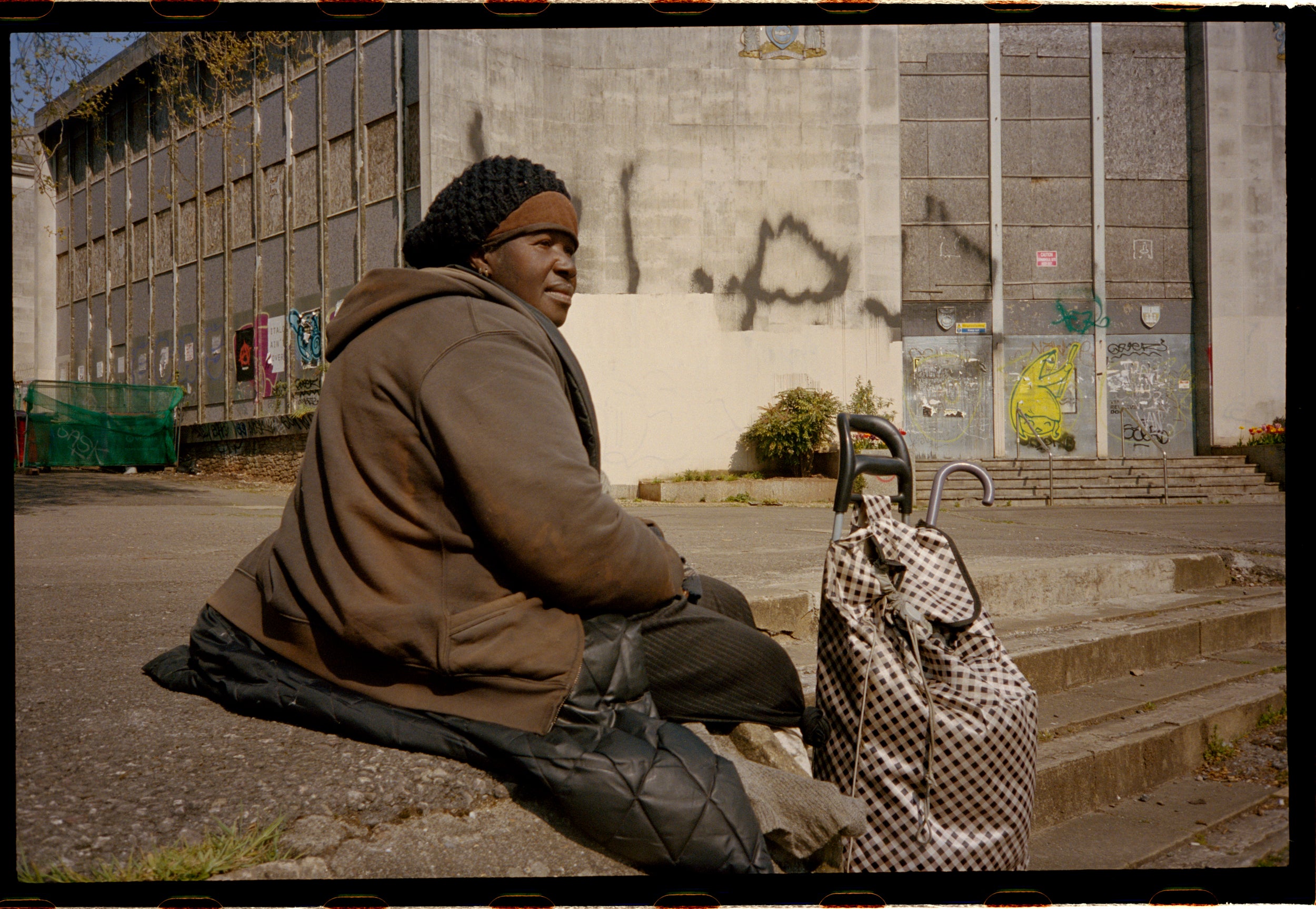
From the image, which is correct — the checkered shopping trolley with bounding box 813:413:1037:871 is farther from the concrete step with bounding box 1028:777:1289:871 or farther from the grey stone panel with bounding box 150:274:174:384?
the grey stone panel with bounding box 150:274:174:384

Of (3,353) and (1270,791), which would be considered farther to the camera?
(1270,791)

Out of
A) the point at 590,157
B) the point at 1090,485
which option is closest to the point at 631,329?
the point at 590,157

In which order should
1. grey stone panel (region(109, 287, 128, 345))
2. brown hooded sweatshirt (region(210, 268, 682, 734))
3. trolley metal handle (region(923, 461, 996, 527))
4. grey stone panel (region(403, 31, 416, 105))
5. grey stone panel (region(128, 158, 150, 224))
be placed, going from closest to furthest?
brown hooded sweatshirt (region(210, 268, 682, 734)), trolley metal handle (region(923, 461, 996, 527)), grey stone panel (region(403, 31, 416, 105)), grey stone panel (region(128, 158, 150, 224)), grey stone panel (region(109, 287, 128, 345))

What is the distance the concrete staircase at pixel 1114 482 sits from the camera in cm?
1315

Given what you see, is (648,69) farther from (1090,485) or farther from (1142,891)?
(1142,891)

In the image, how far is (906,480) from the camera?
8.64 feet

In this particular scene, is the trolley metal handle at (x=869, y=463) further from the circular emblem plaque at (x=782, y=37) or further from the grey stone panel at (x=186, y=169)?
the grey stone panel at (x=186, y=169)

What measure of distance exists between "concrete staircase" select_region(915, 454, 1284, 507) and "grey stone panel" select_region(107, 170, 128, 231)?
16.3 metres

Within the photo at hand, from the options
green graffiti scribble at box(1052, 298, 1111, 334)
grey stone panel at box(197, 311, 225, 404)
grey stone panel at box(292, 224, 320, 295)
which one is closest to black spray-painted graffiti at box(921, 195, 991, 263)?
green graffiti scribble at box(1052, 298, 1111, 334)

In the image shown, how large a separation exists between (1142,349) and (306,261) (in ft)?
48.4

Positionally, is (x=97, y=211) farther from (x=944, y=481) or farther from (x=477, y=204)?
(x=944, y=481)

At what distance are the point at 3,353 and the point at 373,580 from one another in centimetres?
100

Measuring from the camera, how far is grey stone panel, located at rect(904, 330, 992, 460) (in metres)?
16.5

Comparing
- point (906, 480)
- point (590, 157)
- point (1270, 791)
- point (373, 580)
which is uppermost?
point (590, 157)
